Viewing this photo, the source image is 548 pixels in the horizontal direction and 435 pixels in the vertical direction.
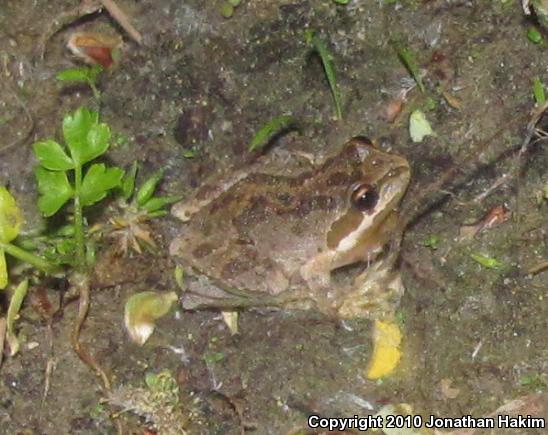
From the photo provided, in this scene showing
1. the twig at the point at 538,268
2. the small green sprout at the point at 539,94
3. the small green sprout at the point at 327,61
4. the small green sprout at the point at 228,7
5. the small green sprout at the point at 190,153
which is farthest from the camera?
the small green sprout at the point at 228,7

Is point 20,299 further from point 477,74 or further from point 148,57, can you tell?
point 477,74

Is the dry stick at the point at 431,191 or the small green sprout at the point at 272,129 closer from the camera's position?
the dry stick at the point at 431,191

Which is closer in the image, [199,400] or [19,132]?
[199,400]

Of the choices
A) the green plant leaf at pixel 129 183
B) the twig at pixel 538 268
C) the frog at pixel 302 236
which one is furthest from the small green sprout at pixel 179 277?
the twig at pixel 538 268

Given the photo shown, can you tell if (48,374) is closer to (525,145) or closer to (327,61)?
(327,61)

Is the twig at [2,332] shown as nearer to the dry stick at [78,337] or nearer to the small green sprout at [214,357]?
the dry stick at [78,337]

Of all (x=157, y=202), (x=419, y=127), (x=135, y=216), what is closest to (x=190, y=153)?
(x=157, y=202)

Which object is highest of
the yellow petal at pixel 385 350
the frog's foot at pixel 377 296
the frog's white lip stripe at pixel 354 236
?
the frog's white lip stripe at pixel 354 236

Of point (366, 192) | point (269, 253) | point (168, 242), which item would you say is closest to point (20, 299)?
point (168, 242)
